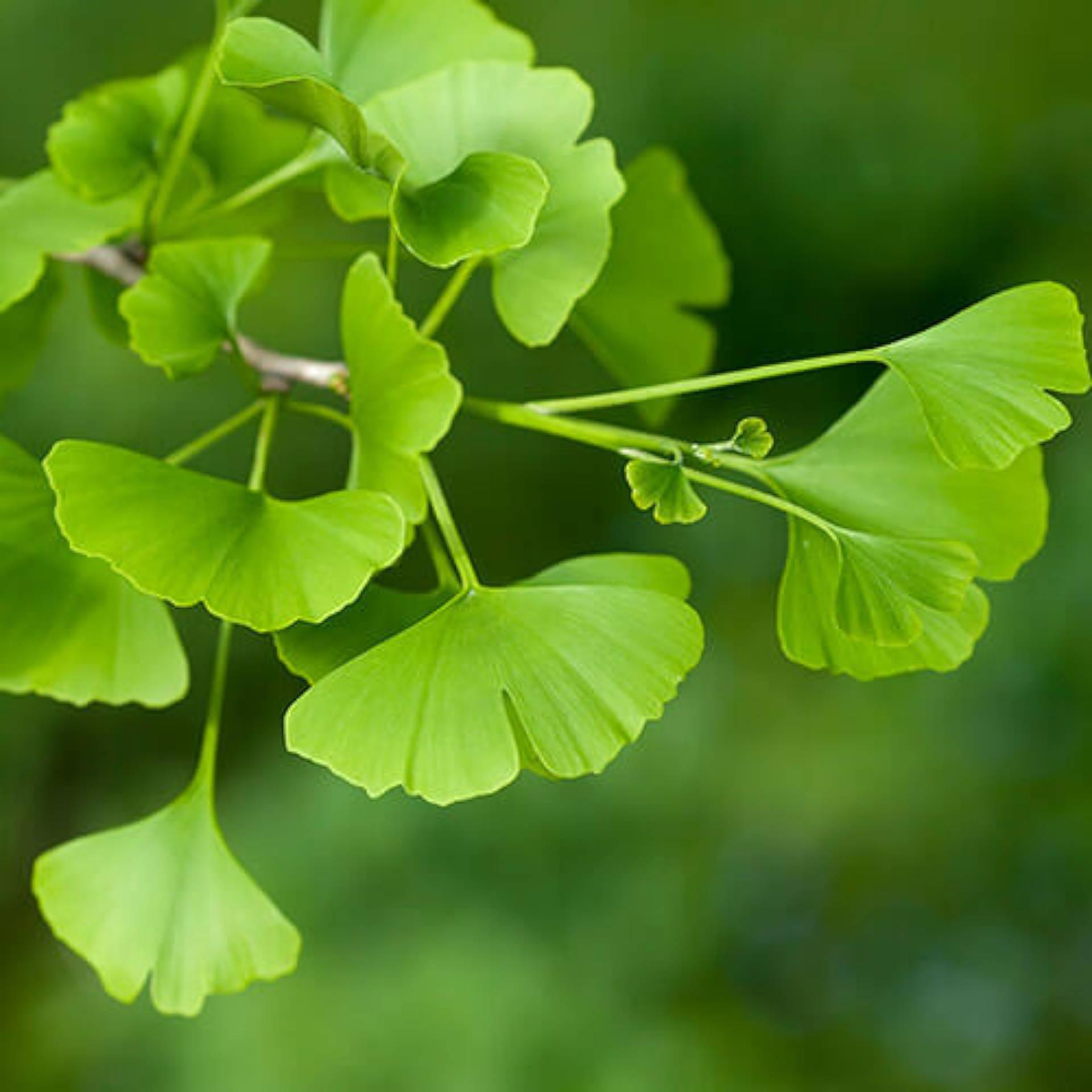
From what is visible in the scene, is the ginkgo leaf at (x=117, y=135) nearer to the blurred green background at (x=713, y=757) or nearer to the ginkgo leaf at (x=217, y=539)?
the ginkgo leaf at (x=217, y=539)

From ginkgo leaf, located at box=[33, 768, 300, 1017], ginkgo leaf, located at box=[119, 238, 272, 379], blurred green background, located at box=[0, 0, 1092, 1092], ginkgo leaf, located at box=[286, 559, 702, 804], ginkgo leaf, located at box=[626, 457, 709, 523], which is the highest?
ginkgo leaf, located at box=[626, 457, 709, 523]

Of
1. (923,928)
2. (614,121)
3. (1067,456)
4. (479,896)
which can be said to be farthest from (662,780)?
(614,121)

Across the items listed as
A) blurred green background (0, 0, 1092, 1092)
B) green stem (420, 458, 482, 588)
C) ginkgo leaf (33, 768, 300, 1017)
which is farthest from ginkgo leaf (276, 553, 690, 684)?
blurred green background (0, 0, 1092, 1092)

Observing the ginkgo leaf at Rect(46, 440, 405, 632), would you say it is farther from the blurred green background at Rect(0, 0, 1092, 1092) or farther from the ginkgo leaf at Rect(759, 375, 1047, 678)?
the blurred green background at Rect(0, 0, 1092, 1092)

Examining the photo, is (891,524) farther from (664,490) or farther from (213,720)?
(213,720)

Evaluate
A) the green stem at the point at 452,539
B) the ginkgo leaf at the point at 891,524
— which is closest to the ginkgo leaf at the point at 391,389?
the green stem at the point at 452,539

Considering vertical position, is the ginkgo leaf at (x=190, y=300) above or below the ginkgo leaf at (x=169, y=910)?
above
